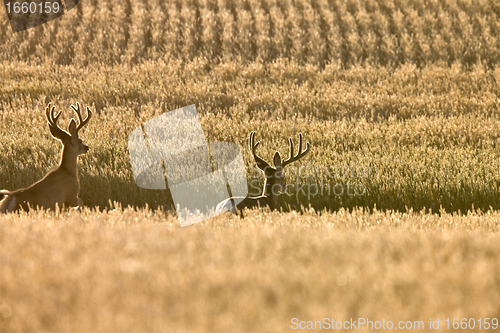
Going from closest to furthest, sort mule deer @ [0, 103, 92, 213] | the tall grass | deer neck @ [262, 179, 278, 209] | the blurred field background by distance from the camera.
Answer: the blurred field background
mule deer @ [0, 103, 92, 213]
deer neck @ [262, 179, 278, 209]
the tall grass

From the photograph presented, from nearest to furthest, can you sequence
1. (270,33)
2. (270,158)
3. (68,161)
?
(68,161)
(270,158)
(270,33)

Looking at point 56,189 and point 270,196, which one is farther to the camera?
point 270,196

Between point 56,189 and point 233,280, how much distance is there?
4.95 meters

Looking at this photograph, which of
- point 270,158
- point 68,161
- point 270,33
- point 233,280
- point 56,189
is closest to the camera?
point 233,280

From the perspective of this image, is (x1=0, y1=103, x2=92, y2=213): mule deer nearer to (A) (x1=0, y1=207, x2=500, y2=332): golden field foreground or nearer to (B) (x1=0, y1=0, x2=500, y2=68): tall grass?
(A) (x1=0, y1=207, x2=500, y2=332): golden field foreground

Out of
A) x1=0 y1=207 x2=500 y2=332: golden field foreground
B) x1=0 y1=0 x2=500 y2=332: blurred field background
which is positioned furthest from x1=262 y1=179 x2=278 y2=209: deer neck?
x1=0 y1=207 x2=500 y2=332: golden field foreground

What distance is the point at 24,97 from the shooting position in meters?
14.8

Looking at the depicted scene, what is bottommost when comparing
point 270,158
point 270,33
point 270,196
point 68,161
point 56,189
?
point 270,196

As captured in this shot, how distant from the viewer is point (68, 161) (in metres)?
7.07

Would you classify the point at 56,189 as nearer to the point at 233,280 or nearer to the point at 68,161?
the point at 68,161

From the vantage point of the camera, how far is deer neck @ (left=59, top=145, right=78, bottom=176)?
23.1ft

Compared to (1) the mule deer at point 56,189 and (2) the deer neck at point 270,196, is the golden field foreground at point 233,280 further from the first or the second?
(2) the deer neck at point 270,196

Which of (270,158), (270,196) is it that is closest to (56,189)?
(270,196)

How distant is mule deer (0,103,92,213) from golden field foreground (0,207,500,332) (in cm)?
298
